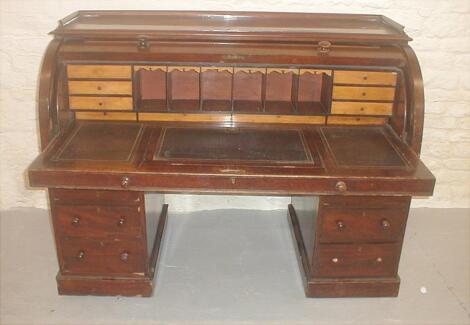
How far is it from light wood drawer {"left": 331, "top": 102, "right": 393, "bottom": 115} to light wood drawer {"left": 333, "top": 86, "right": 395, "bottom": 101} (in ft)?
0.10

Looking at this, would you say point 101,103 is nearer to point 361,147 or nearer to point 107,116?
point 107,116

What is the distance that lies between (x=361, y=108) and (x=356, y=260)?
70cm

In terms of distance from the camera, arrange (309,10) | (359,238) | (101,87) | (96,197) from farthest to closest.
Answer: (309,10) < (101,87) < (359,238) < (96,197)

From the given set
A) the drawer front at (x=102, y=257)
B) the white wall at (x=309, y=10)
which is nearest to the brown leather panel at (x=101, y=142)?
the drawer front at (x=102, y=257)

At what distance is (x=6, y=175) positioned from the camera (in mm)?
3018

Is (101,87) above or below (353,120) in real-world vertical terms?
above

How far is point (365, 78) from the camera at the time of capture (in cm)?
236

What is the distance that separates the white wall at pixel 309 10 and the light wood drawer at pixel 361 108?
587mm

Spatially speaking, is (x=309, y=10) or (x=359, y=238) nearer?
(x=359, y=238)

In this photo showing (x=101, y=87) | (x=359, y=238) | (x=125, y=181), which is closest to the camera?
(x=125, y=181)

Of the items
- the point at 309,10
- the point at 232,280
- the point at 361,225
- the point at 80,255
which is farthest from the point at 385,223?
the point at 80,255

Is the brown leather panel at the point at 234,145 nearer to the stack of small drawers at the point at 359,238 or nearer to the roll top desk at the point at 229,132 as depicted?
the roll top desk at the point at 229,132

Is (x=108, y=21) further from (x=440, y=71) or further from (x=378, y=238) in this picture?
(x=440, y=71)

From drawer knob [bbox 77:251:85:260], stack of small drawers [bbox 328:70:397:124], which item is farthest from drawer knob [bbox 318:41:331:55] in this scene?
drawer knob [bbox 77:251:85:260]
